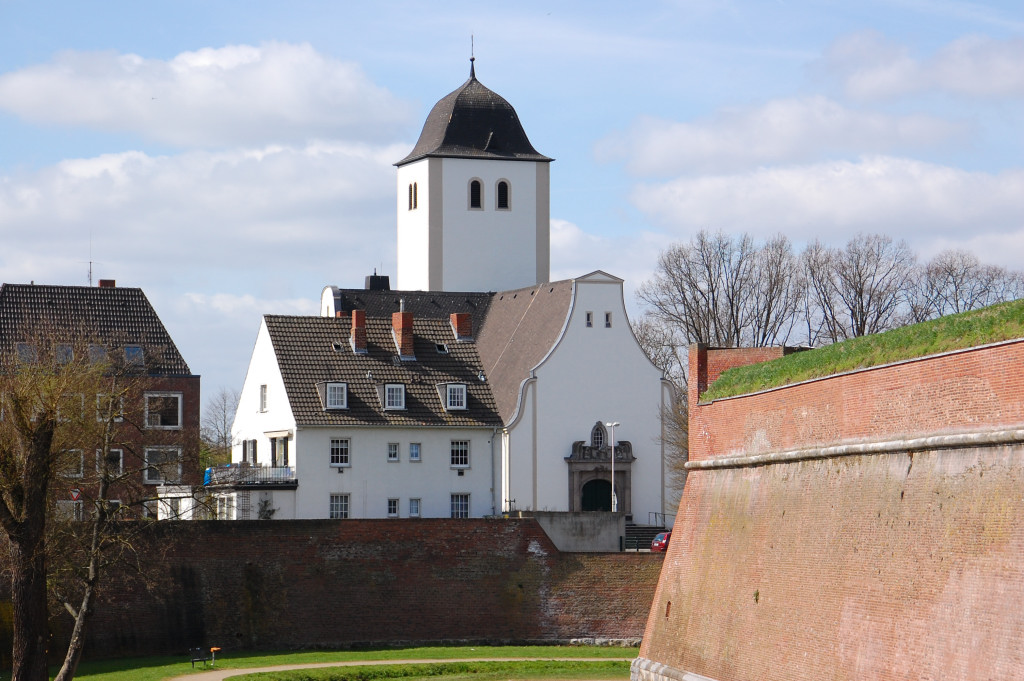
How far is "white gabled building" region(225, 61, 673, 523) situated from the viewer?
50500 millimetres

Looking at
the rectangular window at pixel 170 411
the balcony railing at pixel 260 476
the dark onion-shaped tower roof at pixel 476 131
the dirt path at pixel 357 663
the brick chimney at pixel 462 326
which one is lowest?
the dirt path at pixel 357 663

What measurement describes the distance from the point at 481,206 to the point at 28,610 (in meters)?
38.7

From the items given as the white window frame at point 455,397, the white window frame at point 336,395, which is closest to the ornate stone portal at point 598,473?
the white window frame at point 455,397

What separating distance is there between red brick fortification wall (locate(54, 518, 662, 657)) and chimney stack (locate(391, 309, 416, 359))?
1084 centimetres

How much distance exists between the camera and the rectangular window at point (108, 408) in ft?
116

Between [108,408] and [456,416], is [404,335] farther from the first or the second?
[108,408]

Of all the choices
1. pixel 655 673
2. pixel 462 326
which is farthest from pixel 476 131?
pixel 655 673

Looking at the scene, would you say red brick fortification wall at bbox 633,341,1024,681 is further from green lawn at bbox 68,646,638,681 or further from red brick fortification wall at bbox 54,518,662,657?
→ red brick fortification wall at bbox 54,518,662,657

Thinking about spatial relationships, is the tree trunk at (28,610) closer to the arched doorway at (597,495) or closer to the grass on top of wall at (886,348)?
the grass on top of wall at (886,348)

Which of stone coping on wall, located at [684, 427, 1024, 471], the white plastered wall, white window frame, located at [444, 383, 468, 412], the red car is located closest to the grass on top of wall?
stone coping on wall, located at [684, 427, 1024, 471]

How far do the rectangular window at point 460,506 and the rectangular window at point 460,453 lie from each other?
40.1 inches

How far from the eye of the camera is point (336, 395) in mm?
51031

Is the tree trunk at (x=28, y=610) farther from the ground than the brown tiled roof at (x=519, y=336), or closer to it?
closer to it

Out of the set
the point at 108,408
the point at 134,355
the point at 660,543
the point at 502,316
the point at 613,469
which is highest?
the point at 502,316
